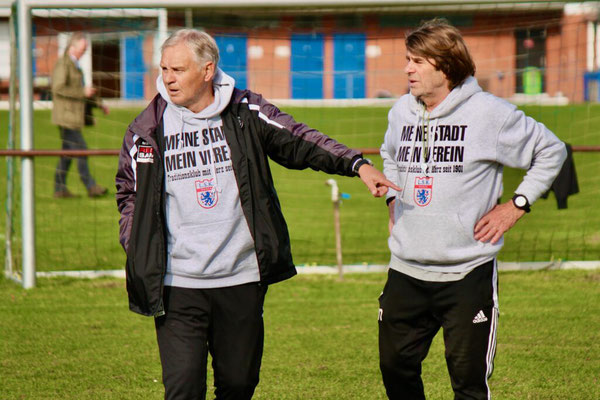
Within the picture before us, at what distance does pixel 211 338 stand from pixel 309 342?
2463 millimetres

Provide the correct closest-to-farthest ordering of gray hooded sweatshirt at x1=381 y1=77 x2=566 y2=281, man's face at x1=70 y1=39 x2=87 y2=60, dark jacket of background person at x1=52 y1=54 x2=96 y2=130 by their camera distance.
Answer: gray hooded sweatshirt at x1=381 y1=77 x2=566 y2=281, dark jacket of background person at x1=52 y1=54 x2=96 y2=130, man's face at x1=70 y1=39 x2=87 y2=60

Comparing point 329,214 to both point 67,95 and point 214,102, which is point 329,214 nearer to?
point 67,95

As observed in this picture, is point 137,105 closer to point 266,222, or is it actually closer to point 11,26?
point 11,26

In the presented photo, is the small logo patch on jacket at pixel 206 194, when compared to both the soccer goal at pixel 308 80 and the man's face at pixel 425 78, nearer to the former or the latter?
the man's face at pixel 425 78

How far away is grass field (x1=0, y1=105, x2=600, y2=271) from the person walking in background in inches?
11.0

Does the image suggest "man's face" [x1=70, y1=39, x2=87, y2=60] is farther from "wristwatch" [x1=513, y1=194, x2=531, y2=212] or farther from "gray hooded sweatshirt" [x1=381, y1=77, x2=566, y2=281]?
"wristwatch" [x1=513, y1=194, x2=531, y2=212]

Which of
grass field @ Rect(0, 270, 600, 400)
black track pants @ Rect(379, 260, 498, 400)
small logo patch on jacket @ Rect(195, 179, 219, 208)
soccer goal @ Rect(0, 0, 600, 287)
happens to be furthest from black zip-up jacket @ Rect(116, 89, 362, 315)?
soccer goal @ Rect(0, 0, 600, 287)

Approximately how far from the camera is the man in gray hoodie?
380 centimetres

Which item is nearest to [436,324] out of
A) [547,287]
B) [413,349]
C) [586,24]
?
[413,349]

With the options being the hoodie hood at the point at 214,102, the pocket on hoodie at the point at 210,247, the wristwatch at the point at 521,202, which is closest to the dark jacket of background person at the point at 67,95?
the hoodie hood at the point at 214,102

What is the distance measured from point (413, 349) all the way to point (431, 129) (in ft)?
3.11

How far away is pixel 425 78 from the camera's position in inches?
152

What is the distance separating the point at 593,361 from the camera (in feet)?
18.9

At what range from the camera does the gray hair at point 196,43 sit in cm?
371
